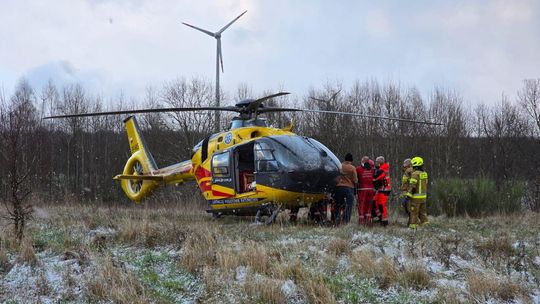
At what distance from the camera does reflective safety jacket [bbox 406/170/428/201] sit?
10383 mm

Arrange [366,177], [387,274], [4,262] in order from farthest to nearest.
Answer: [366,177] → [4,262] → [387,274]

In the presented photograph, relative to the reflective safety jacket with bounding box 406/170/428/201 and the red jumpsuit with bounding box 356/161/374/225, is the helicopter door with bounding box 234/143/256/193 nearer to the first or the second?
the red jumpsuit with bounding box 356/161/374/225

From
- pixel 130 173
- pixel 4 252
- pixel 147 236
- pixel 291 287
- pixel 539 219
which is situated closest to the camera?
pixel 291 287

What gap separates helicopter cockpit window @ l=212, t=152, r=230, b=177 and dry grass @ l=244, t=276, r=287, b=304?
22.1ft

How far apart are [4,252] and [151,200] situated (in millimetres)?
15272

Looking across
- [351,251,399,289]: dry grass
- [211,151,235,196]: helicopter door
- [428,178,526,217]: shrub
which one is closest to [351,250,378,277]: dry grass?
[351,251,399,289]: dry grass

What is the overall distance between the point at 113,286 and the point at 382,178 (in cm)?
733

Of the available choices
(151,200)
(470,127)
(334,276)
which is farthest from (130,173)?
(470,127)

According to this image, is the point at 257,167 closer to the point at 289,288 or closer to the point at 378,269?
the point at 378,269

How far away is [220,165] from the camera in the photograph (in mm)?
12289

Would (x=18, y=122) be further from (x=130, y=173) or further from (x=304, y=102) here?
(x=304, y=102)

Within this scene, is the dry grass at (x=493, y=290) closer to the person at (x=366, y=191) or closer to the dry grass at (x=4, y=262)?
the person at (x=366, y=191)

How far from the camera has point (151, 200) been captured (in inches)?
869

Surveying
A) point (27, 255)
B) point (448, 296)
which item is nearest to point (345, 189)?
point (448, 296)
